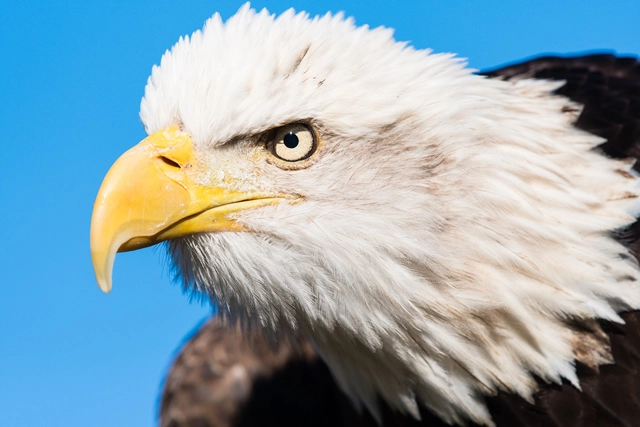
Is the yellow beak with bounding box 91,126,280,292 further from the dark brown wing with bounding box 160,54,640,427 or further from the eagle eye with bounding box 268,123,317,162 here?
the dark brown wing with bounding box 160,54,640,427

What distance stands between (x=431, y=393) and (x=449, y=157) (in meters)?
0.83

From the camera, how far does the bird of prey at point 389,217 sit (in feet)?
7.63

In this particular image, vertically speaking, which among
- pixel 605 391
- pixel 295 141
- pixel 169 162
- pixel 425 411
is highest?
pixel 169 162

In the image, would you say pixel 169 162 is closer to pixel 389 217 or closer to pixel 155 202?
pixel 155 202

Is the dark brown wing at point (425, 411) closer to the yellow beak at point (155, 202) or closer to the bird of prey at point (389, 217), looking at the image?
the bird of prey at point (389, 217)

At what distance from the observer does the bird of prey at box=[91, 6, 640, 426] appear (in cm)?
232

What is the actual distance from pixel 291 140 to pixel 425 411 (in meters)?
1.11

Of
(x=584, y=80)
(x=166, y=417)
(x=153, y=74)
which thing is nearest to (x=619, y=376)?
(x=584, y=80)

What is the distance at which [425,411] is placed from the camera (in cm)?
270

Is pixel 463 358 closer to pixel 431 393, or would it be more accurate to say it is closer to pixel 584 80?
pixel 431 393

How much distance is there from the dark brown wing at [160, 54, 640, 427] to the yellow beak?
2.48 ft

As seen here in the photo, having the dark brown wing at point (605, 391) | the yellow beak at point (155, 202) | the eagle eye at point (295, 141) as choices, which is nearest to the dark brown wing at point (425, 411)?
the dark brown wing at point (605, 391)

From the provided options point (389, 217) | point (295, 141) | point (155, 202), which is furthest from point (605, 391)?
point (155, 202)

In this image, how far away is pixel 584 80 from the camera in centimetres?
317
